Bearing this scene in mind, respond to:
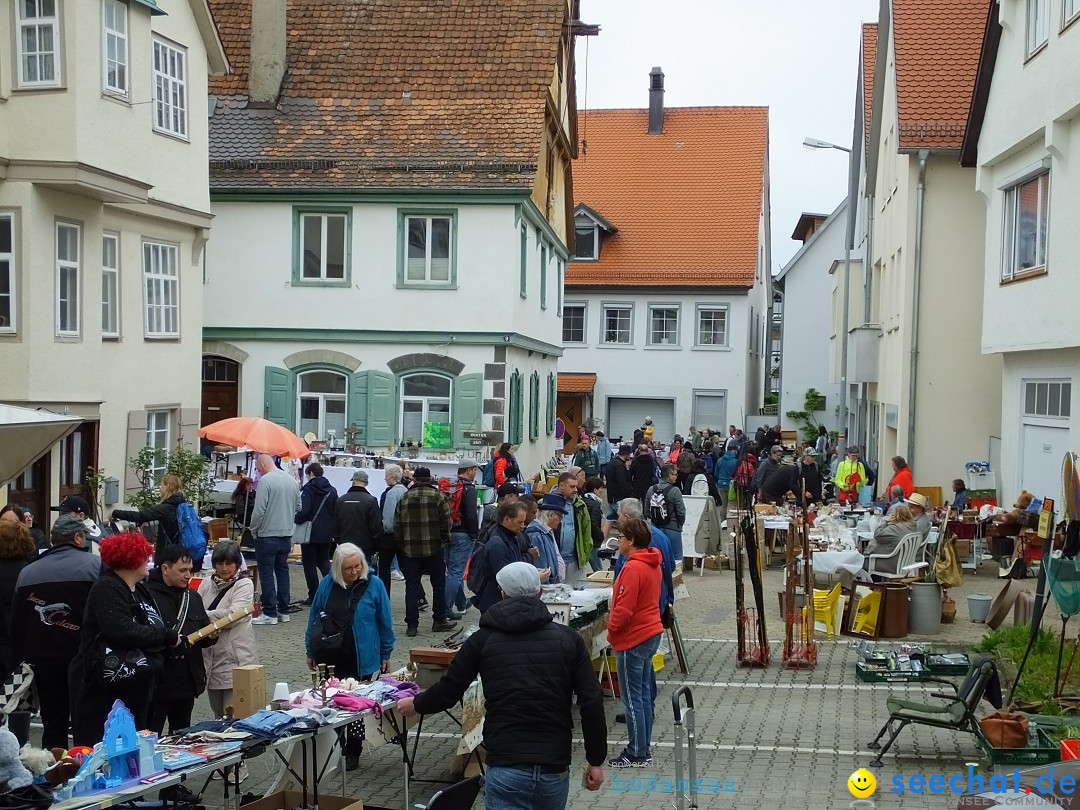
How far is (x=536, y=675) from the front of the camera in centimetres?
628

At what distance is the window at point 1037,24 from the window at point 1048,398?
4260 millimetres

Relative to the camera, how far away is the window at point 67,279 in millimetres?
16328

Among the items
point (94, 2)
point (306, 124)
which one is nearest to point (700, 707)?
point (94, 2)

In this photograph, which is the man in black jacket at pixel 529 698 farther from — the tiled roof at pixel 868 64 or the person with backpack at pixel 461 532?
the tiled roof at pixel 868 64

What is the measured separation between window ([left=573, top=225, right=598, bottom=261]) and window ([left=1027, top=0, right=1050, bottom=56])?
1076 inches

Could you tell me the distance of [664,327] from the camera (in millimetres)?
42656

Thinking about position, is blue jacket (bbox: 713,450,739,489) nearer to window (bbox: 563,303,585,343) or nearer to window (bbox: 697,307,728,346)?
window (bbox: 697,307,728,346)

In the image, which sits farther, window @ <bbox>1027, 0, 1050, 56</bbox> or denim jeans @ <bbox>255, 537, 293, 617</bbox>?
window @ <bbox>1027, 0, 1050, 56</bbox>

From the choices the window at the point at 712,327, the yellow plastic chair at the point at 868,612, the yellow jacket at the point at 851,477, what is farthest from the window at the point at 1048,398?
the window at the point at 712,327

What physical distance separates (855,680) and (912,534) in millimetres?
3421

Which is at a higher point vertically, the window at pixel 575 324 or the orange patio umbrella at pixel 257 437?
the window at pixel 575 324

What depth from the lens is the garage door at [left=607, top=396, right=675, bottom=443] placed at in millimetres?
42562

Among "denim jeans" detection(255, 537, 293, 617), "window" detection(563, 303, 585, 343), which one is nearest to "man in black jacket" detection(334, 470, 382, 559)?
"denim jeans" detection(255, 537, 293, 617)

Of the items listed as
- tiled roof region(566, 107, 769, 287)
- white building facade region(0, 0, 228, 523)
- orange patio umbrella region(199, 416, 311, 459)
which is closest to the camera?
white building facade region(0, 0, 228, 523)
